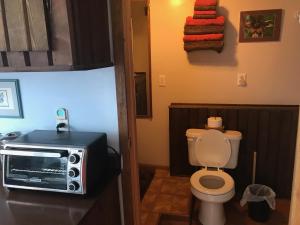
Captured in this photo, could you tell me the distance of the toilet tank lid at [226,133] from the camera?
243cm

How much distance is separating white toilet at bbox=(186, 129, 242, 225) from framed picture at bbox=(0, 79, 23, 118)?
1.50 metres

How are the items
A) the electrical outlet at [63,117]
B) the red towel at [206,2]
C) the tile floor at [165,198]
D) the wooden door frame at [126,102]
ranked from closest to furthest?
the wooden door frame at [126,102], the electrical outlet at [63,117], the tile floor at [165,198], the red towel at [206,2]

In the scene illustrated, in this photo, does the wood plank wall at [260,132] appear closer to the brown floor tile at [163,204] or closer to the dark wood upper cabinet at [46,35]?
the brown floor tile at [163,204]

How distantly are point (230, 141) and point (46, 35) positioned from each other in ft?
6.27

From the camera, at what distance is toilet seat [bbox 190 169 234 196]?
2.15 metres

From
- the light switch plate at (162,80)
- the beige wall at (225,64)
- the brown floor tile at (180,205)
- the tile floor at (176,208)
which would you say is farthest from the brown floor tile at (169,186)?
the light switch plate at (162,80)

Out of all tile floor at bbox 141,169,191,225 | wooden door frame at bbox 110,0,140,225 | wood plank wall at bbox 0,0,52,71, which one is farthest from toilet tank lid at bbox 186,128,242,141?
wood plank wall at bbox 0,0,52,71

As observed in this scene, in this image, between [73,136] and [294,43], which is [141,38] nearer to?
[294,43]

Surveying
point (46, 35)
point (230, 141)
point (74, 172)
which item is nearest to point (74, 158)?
point (74, 172)

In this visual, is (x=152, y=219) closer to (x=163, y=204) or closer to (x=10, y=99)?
(x=163, y=204)

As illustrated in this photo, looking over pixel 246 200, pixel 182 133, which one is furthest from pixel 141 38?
pixel 246 200

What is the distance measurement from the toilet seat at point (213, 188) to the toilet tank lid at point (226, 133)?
335 millimetres

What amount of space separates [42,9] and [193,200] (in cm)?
225

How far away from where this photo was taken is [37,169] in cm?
122
